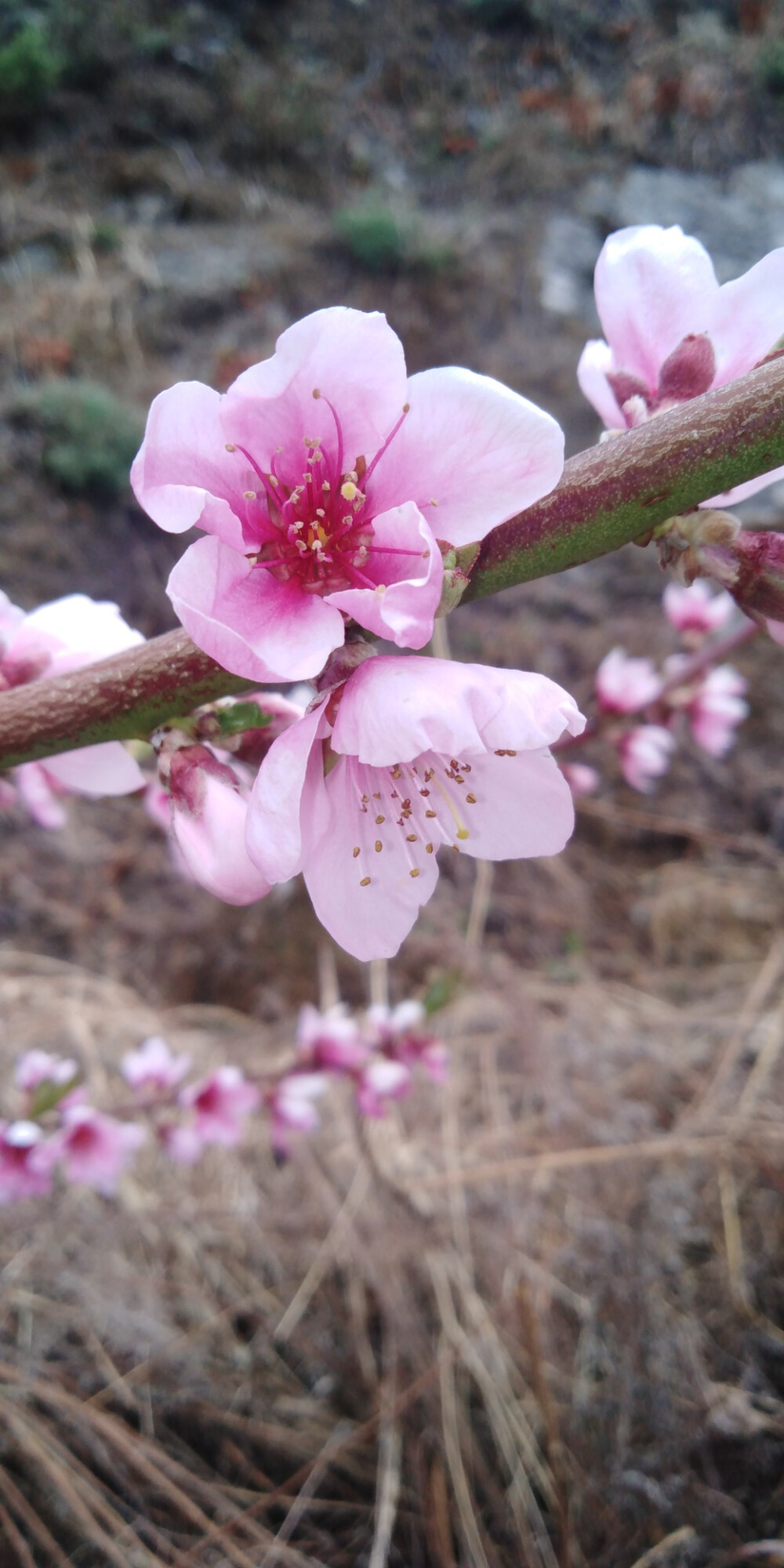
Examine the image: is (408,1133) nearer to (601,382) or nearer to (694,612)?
(694,612)

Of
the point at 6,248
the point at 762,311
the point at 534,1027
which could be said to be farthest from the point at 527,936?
the point at 6,248

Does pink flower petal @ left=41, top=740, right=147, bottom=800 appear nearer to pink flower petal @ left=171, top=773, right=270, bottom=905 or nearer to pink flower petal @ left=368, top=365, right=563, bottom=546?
pink flower petal @ left=171, top=773, right=270, bottom=905

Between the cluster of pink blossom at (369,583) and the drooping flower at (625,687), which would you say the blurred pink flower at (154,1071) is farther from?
the drooping flower at (625,687)

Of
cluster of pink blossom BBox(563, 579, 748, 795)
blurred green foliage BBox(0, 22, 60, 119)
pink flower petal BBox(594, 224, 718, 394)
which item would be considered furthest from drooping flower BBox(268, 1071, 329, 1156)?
blurred green foliage BBox(0, 22, 60, 119)

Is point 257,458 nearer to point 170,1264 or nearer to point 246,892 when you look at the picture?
point 246,892

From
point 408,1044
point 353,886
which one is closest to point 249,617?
point 353,886

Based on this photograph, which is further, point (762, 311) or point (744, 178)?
point (744, 178)
